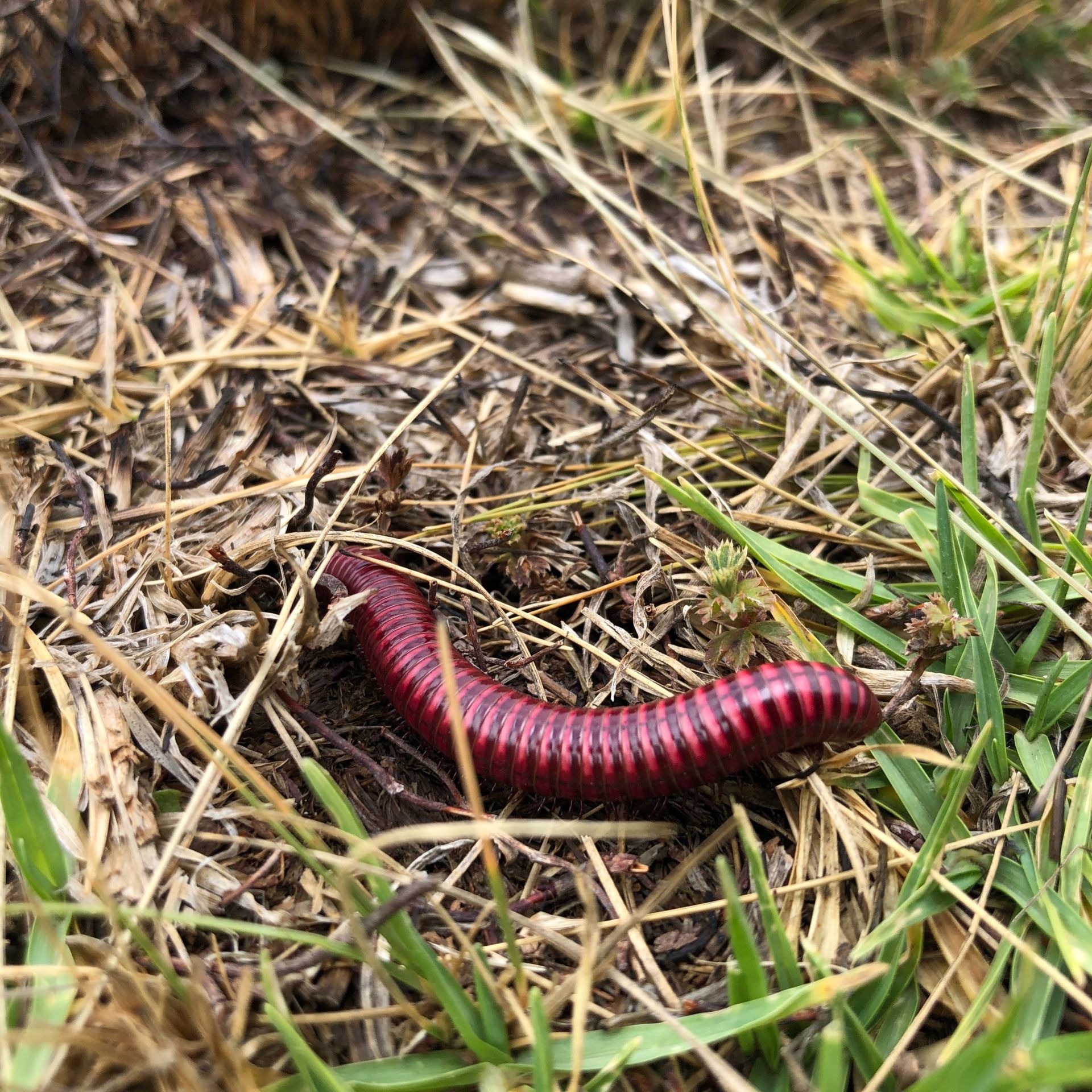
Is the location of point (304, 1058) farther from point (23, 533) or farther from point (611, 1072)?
point (23, 533)

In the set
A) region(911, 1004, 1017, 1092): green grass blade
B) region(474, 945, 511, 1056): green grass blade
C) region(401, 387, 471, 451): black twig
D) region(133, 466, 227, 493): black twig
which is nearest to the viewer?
region(911, 1004, 1017, 1092): green grass blade

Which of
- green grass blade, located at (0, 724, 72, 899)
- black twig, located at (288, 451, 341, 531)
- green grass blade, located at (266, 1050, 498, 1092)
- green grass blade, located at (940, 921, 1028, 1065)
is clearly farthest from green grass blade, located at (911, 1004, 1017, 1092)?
black twig, located at (288, 451, 341, 531)

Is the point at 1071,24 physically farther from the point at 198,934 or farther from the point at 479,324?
the point at 198,934

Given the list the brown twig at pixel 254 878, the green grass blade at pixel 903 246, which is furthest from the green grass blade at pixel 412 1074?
the green grass blade at pixel 903 246

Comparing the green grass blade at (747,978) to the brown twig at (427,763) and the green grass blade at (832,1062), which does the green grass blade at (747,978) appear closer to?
the green grass blade at (832,1062)

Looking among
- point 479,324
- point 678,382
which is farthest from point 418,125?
point 678,382

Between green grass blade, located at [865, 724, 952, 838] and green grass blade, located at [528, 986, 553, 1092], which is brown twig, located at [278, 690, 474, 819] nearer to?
green grass blade, located at [528, 986, 553, 1092]
